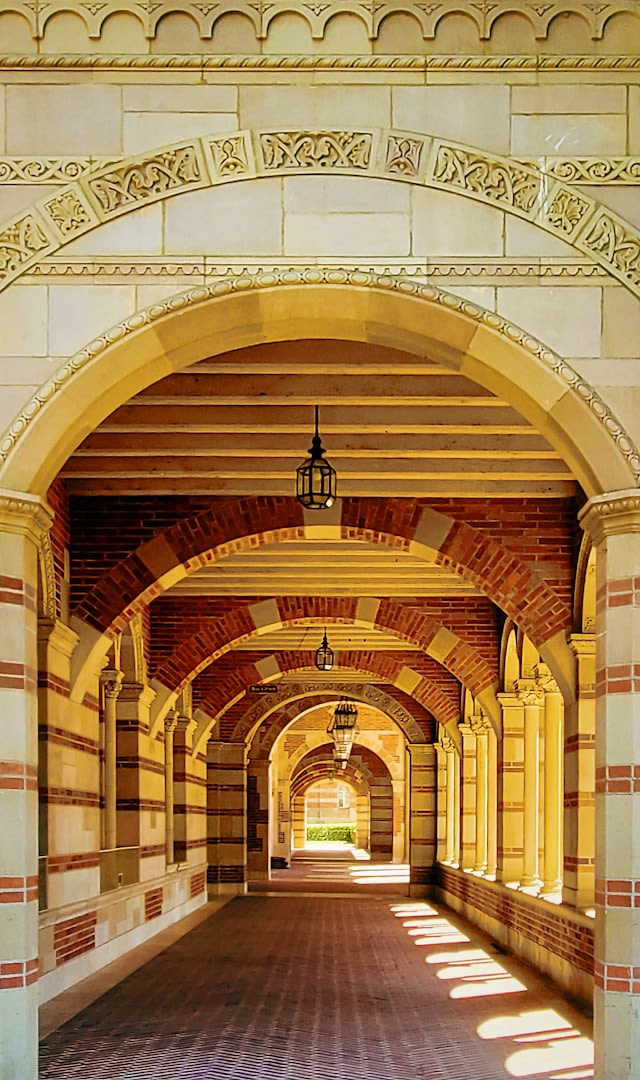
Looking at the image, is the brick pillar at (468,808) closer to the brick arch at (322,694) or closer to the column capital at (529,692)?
the brick arch at (322,694)

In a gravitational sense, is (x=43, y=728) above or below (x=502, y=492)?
below

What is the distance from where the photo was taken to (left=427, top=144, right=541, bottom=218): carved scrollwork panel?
6566mm

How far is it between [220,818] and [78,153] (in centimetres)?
1844

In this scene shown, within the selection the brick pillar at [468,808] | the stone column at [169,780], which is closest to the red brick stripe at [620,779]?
the stone column at [169,780]

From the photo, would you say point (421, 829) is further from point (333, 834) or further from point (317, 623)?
point (333, 834)

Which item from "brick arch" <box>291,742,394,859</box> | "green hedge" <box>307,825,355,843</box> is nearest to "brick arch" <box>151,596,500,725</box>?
"brick arch" <box>291,742,394,859</box>

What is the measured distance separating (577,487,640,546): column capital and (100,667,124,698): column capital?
348 inches

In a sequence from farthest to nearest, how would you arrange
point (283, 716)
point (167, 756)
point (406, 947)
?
1. point (283, 716)
2. point (167, 756)
3. point (406, 947)

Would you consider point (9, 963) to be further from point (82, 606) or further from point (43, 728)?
point (82, 606)

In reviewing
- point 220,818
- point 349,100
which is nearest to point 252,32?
point 349,100

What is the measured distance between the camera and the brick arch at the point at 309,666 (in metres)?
21.2

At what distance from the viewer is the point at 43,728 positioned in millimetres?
11227

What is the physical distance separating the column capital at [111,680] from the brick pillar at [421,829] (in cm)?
975

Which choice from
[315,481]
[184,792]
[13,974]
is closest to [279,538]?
[315,481]
